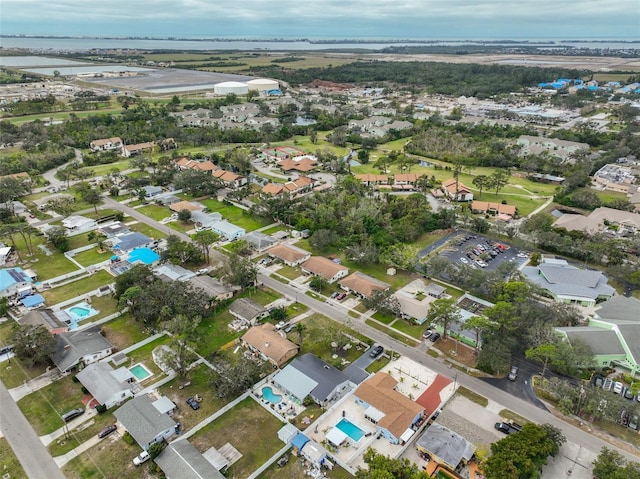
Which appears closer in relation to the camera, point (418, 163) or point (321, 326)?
point (321, 326)

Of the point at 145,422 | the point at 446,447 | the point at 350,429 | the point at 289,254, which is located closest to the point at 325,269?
the point at 289,254

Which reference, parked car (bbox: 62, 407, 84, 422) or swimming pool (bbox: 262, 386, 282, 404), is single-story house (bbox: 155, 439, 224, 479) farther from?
parked car (bbox: 62, 407, 84, 422)

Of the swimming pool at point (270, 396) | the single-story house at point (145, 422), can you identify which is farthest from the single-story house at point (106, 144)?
the swimming pool at point (270, 396)

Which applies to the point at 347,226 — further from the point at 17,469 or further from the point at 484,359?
the point at 17,469

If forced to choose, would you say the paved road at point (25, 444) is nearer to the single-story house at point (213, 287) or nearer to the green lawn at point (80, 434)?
the green lawn at point (80, 434)

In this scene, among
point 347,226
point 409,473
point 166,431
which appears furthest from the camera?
point 347,226

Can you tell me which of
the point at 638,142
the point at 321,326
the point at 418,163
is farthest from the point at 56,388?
the point at 638,142

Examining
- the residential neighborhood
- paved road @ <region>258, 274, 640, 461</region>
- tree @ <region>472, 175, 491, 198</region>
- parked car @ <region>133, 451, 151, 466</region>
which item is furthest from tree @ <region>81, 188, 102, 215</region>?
tree @ <region>472, 175, 491, 198</region>

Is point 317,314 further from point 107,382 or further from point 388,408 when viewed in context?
point 107,382
